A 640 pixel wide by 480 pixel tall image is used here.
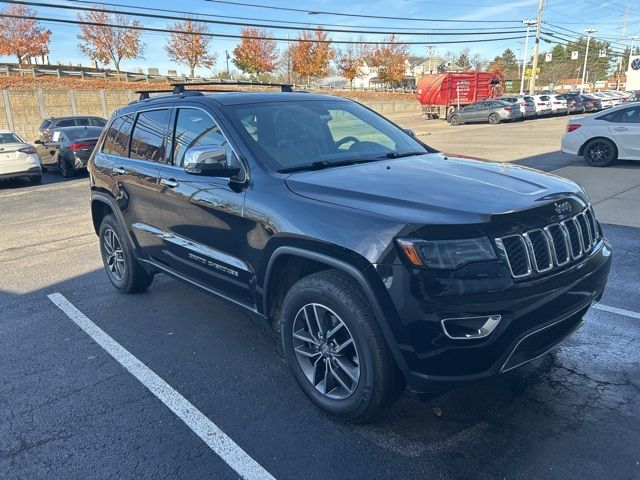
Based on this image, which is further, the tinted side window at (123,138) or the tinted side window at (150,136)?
the tinted side window at (123,138)

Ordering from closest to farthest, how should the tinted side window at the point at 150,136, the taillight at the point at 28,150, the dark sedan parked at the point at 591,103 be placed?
1. the tinted side window at the point at 150,136
2. the taillight at the point at 28,150
3. the dark sedan parked at the point at 591,103

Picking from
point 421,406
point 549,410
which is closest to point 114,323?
point 421,406

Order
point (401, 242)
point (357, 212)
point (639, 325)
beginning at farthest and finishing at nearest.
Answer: point (639, 325)
point (357, 212)
point (401, 242)

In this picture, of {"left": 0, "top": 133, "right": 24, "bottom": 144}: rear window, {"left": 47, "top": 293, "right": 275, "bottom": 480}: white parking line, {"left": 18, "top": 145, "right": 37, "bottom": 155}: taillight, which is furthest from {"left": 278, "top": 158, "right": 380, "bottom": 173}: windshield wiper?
{"left": 0, "top": 133, "right": 24, "bottom": 144}: rear window

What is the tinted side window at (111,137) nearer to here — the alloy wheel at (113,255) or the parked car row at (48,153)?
→ the alloy wheel at (113,255)

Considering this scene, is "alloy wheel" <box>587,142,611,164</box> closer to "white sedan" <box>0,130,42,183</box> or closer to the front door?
the front door

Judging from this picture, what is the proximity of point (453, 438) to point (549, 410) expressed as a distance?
663mm

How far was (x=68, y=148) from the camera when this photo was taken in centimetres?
1466

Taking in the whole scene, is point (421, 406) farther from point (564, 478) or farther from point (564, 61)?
point (564, 61)

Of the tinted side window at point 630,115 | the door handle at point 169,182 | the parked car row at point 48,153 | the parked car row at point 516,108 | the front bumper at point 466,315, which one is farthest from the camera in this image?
the parked car row at point 516,108

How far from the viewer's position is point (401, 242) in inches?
97.3

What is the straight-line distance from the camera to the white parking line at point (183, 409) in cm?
270

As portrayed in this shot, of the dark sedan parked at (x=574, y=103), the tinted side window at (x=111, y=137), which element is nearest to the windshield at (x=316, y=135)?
the tinted side window at (x=111, y=137)

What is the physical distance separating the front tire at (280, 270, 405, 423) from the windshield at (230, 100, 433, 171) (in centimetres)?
93
